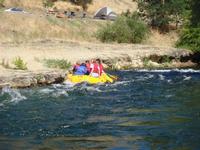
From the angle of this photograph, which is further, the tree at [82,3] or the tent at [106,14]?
the tree at [82,3]

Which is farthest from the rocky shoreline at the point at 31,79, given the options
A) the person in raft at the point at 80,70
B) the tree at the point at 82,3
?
the tree at the point at 82,3

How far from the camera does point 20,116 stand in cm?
2066

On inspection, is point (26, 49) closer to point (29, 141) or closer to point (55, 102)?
point (55, 102)

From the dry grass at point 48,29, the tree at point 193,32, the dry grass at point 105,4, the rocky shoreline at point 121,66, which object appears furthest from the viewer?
the dry grass at point 105,4

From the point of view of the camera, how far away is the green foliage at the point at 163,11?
6662 centimetres

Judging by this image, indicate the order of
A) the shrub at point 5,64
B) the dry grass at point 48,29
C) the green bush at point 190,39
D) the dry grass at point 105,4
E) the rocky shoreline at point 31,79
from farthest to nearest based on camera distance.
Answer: the dry grass at point 105,4 → the dry grass at point 48,29 → the green bush at point 190,39 → the shrub at point 5,64 → the rocky shoreline at point 31,79

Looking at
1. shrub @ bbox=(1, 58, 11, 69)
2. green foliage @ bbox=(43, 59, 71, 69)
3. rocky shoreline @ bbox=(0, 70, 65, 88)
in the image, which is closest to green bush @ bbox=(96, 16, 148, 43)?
green foliage @ bbox=(43, 59, 71, 69)

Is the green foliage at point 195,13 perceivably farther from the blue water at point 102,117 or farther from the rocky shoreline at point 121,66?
the blue water at point 102,117

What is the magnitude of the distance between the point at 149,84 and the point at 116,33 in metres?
24.5

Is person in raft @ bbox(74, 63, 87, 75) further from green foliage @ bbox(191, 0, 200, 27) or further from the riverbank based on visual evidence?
green foliage @ bbox(191, 0, 200, 27)

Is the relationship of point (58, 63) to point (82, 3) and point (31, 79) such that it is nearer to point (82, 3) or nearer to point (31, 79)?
point (31, 79)

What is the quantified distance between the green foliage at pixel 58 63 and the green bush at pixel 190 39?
17.7 metres

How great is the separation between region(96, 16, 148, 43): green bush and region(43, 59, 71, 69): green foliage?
1617 cm

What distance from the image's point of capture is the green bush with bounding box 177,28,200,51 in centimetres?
5445
